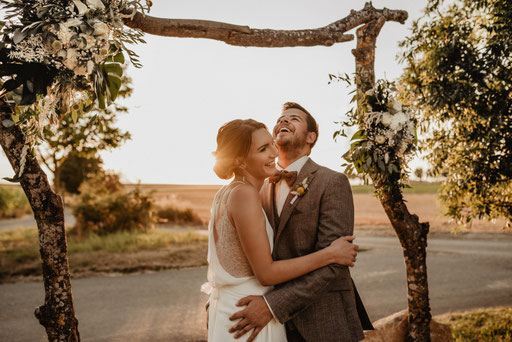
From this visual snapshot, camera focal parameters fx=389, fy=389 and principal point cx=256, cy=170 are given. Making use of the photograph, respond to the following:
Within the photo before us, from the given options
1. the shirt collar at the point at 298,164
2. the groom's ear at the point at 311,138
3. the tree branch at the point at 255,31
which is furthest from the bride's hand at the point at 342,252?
the tree branch at the point at 255,31

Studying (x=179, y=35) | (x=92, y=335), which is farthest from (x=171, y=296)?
(x=179, y=35)

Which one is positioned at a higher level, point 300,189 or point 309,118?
point 309,118

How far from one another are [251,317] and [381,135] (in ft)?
6.17

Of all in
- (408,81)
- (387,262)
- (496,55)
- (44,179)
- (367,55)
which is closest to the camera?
(44,179)

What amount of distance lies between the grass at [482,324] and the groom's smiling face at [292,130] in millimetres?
4034

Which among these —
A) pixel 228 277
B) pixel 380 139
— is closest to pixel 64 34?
pixel 228 277

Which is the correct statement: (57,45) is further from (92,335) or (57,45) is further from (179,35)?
(92,335)

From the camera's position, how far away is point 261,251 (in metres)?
2.68

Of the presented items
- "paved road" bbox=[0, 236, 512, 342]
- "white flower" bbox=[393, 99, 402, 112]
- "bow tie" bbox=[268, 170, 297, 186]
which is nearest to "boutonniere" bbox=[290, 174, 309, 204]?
"bow tie" bbox=[268, 170, 297, 186]

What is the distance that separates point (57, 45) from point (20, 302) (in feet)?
25.1

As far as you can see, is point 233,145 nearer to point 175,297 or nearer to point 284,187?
point 284,187

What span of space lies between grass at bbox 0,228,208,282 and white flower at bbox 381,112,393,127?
8.82m

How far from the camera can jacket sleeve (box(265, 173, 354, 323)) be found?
2.77m

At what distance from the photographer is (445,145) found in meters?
6.07
